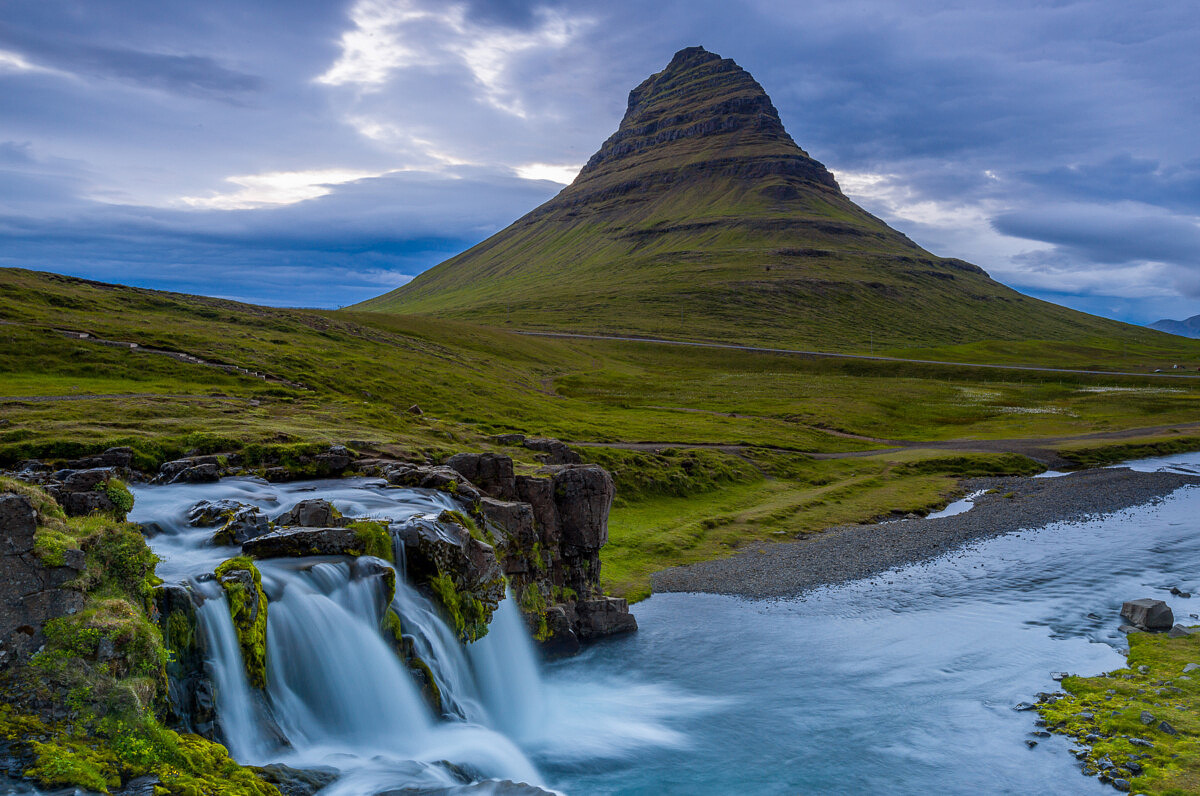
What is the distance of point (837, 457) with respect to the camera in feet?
314

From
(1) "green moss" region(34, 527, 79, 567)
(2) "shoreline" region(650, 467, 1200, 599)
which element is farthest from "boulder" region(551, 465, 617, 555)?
(1) "green moss" region(34, 527, 79, 567)

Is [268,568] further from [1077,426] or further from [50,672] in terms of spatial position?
[1077,426]

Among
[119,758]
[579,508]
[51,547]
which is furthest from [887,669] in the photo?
[51,547]

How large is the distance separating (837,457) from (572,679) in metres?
68.9

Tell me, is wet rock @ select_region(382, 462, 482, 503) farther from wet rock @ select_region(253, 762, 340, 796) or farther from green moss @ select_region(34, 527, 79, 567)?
green moss @ select_region(34, 527, 79, 567)

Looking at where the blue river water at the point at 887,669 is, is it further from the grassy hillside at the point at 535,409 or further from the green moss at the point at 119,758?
the green moss at the point at 119,758

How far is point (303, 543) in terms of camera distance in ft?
87.9

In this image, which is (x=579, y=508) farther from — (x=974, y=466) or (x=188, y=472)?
(x=974, y=466)

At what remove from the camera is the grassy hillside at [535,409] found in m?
53.5

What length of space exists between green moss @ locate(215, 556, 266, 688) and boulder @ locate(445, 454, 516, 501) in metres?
17.5

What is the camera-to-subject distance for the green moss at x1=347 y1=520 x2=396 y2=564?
90.6 ft

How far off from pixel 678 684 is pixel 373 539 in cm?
1644

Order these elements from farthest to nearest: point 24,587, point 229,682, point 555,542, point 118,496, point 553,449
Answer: point 553,449
point 555,542
point 118,496
point 229,682
point 24,587

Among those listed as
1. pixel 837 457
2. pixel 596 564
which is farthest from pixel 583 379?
pixel 596 564
